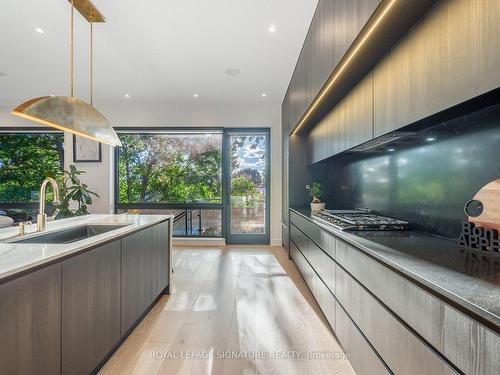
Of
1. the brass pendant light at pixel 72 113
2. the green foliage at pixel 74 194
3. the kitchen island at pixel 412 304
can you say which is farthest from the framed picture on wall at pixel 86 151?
the kitchen island at pixel 412 304

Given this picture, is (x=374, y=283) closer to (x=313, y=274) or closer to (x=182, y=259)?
(x=313, y=274)

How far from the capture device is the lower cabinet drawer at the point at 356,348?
51.4 inches

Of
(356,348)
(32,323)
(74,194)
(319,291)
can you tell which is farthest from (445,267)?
(74,194)

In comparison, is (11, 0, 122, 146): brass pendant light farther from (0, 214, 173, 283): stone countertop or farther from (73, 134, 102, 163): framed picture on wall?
(73, 134, 102, 163): framed picture on wall

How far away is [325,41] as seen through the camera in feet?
7.14

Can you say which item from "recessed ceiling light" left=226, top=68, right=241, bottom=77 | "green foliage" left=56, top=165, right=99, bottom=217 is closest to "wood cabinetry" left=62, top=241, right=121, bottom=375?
"recessed ceiling light" left=226, top=68, right=241, bottom=77

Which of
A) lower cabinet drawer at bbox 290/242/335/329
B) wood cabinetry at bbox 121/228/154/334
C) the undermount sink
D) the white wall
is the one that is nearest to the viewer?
the undermount sink

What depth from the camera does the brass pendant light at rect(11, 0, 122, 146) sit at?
1.78 m

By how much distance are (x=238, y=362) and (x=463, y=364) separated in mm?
1360

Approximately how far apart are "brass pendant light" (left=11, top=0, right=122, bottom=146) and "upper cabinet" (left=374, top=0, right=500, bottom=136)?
240cm

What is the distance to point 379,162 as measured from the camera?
8.07 ft

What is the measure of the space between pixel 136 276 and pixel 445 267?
6.78 feet

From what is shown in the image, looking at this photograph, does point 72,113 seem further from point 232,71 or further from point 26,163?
point 26,163

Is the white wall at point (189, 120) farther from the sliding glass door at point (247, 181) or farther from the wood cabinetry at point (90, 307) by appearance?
the wood cabinetry at point (90, 307)
